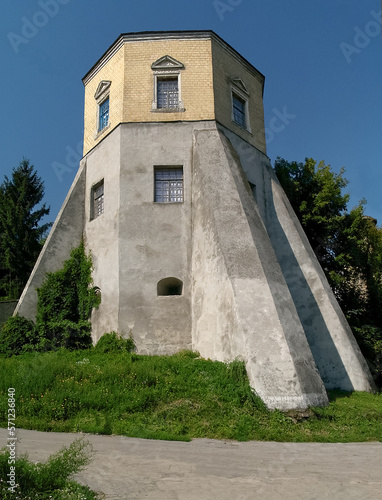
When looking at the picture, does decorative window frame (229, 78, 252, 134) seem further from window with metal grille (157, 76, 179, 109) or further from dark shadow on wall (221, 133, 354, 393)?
dark shadow on wall (221, 133, 354, 393)

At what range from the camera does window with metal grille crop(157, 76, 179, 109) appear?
17.3m

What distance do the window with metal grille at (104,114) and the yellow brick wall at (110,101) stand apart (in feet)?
0.69

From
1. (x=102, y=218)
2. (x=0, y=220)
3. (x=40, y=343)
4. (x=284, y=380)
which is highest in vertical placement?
(x=0, y=220)

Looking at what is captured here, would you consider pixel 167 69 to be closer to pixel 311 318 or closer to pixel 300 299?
pixel 300 299

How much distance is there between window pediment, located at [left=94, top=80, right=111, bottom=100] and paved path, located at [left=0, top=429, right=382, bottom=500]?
14630 millimetres

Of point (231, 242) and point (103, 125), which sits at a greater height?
point (103, 125)

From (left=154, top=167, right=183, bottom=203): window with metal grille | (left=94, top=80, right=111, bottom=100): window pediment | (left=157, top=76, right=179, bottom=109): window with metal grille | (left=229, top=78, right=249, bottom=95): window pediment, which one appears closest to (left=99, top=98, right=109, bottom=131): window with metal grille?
(left=94, top=80, right=111, bottom=100): window pediment

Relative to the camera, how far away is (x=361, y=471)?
6.22m

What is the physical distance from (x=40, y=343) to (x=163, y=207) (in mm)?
6381

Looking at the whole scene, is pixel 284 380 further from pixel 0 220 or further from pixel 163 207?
pixel 0 220

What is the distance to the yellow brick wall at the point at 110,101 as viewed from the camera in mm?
17359

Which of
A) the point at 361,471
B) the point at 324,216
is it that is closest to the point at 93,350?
the point at 361,471

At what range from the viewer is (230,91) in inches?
718

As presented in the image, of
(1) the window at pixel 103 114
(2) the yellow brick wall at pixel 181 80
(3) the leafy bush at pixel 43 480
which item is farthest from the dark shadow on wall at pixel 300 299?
(3) the leafy bush at pixel 43 480
